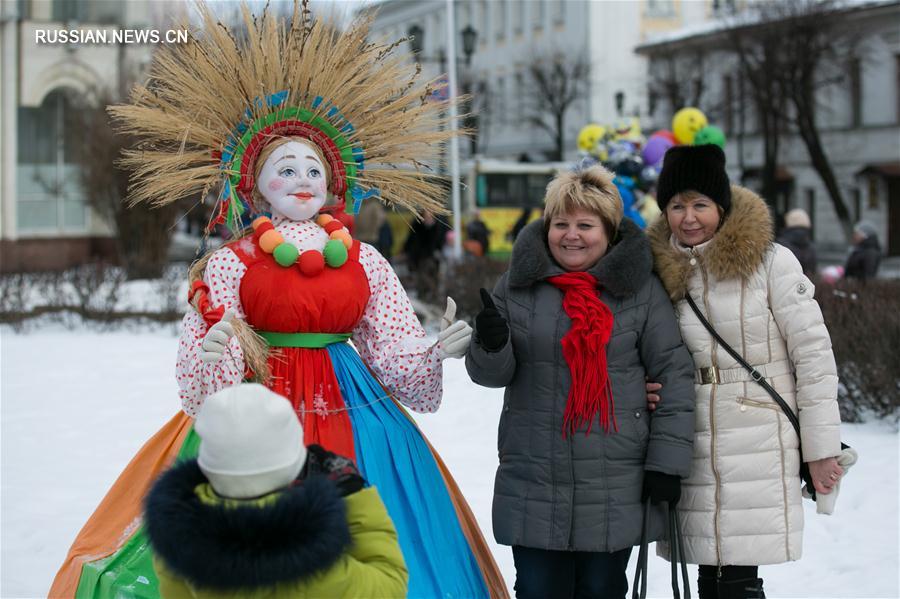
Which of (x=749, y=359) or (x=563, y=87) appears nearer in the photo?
(x=749, y=359)

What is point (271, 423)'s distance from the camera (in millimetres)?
2090

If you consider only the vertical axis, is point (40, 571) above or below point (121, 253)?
below

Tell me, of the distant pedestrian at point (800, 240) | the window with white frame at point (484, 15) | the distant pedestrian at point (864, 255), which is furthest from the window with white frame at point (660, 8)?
the distant pedestrian at point (800, 240)

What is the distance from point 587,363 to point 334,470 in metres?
1.03

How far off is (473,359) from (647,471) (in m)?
0.57

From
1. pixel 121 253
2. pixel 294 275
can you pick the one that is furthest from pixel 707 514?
pixel 121 253

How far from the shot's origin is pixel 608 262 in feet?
10.4

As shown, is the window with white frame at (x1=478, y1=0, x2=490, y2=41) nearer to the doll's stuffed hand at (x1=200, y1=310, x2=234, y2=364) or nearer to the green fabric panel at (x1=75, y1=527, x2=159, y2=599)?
the green fabric panel at (x1=75, y1=527, x2=159, y2=599)

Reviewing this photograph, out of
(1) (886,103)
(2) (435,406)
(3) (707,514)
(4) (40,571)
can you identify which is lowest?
(4) (40,571)

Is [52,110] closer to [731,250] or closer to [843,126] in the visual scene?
[731,250]

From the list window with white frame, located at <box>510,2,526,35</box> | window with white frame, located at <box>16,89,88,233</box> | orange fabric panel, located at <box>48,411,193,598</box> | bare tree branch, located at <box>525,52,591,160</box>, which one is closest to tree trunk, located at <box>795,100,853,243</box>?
bare tree branch, located at <box>525,52,591,160</box>

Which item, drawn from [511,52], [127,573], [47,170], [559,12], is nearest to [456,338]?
[127,573]

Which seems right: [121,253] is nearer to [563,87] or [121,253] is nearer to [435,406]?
[435,406]

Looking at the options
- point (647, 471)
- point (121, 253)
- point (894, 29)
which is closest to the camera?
point (647, 471)
